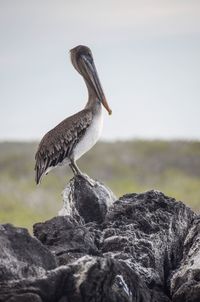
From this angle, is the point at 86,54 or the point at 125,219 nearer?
the point at 125,219

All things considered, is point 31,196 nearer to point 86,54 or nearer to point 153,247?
point 86,54

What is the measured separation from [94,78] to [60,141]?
140 centimetres

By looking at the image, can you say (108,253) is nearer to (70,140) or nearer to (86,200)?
(86,200)

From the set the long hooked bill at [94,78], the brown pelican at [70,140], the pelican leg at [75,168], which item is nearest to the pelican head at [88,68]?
the long hooked bill at [94,78]

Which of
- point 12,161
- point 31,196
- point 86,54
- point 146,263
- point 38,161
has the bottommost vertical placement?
point 146,263

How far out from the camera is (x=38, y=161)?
1611 cm

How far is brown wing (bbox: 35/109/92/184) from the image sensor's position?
1608 centimetres

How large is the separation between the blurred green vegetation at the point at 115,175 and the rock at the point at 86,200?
3619cm

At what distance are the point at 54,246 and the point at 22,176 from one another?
49.2 m

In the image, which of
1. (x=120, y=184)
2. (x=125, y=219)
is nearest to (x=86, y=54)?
(x=125, y=219)

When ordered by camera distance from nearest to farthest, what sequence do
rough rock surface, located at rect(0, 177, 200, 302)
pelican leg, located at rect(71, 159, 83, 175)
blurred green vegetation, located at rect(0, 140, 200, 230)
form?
rough rock surface, located at rect(0, 177, 200, 302) → pelican leg, located at rect(71, 159, 83, 175) → blurred green vegetation, located at rect(0, 140, 200, 230)

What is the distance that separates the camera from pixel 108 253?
502 inches

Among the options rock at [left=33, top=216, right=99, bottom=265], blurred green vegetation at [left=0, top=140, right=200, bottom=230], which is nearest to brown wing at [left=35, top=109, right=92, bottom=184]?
rock at [left=33, top=216, right=99, bottom=265]

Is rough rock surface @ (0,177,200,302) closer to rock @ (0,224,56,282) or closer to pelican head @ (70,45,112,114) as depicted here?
rock @ (0,224,56,282)
